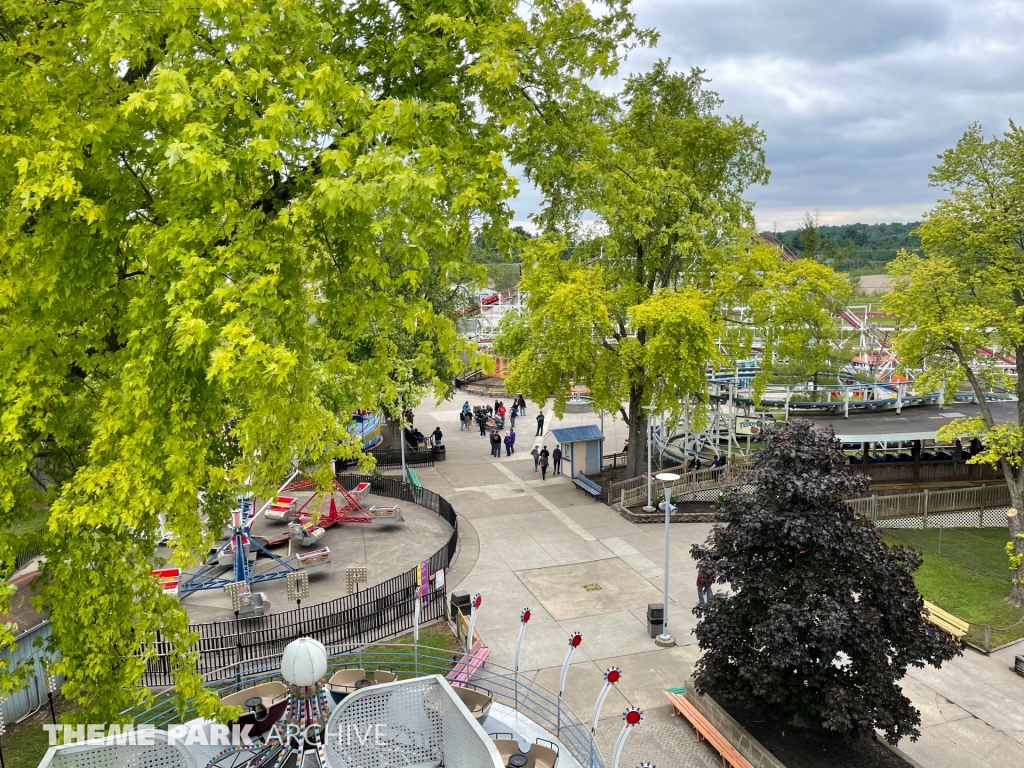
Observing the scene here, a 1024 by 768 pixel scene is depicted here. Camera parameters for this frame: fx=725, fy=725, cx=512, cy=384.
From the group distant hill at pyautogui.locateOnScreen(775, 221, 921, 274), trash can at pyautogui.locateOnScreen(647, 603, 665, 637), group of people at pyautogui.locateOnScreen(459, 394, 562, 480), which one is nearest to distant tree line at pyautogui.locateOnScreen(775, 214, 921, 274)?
distant hill at pyautogui.locateOnScreen(775, 221, 921, 274)

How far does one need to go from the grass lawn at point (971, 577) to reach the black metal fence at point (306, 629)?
39.4 feet

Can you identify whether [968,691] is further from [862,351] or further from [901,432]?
[862,351]

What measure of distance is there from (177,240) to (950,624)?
16.2 m

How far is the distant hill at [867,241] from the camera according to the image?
121 metres

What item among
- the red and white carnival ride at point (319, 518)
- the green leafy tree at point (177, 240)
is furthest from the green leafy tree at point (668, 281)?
the green leafy tree at point (177, 240)

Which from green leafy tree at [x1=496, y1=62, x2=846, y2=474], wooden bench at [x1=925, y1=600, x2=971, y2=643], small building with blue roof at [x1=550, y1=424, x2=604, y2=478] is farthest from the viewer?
small building with blue roof at [x1=550, y1=424, x2=604, y2=478]

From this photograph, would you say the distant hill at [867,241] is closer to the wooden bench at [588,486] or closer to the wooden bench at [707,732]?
the wooden bench at [588,486]

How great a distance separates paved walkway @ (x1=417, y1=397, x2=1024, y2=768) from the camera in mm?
12023

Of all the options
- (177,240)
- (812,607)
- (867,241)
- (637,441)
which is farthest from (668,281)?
(867,241)

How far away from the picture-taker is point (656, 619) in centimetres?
1516

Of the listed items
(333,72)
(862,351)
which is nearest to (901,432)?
(862,351)

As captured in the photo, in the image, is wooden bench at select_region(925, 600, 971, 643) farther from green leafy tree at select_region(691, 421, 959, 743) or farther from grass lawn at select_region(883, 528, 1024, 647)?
green leafy tree at select_region(691, 421, 959, 743)

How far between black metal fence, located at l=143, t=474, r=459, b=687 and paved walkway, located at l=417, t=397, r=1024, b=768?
5.90ft

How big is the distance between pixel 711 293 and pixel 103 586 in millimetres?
20089
